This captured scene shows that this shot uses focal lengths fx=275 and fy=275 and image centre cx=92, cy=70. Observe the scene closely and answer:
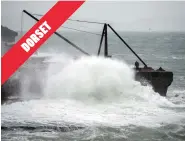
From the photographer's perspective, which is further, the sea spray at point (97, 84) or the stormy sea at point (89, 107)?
the sea spray at point (97, 84)

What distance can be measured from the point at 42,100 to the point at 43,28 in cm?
807

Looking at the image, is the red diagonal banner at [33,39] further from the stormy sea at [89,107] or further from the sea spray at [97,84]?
the sea spray at [97,84]

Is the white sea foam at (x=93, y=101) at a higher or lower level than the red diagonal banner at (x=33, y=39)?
lower

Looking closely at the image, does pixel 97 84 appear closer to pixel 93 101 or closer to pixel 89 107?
pixel 93 101

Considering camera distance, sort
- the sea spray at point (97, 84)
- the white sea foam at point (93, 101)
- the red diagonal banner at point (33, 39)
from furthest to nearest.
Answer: the sea spray at point (97, 84)
the white sea foam at point (93, 101)
the red diagonal banner at point (33, 39)

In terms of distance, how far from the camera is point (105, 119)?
13836mm

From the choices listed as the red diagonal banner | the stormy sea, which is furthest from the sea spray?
the red diagonal banner

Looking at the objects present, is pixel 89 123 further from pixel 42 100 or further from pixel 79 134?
pixel 42 100

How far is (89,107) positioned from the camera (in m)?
16.0

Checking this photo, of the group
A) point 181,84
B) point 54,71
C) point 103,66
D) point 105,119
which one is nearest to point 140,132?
point 105,119

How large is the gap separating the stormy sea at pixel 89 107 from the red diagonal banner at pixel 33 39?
312cm

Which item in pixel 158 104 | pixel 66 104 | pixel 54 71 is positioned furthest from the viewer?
pixel 54 71

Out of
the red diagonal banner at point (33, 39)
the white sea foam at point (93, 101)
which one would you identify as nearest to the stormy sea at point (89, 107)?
the white sea foam at point (93, 101)

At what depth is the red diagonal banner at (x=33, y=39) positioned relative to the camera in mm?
9875
